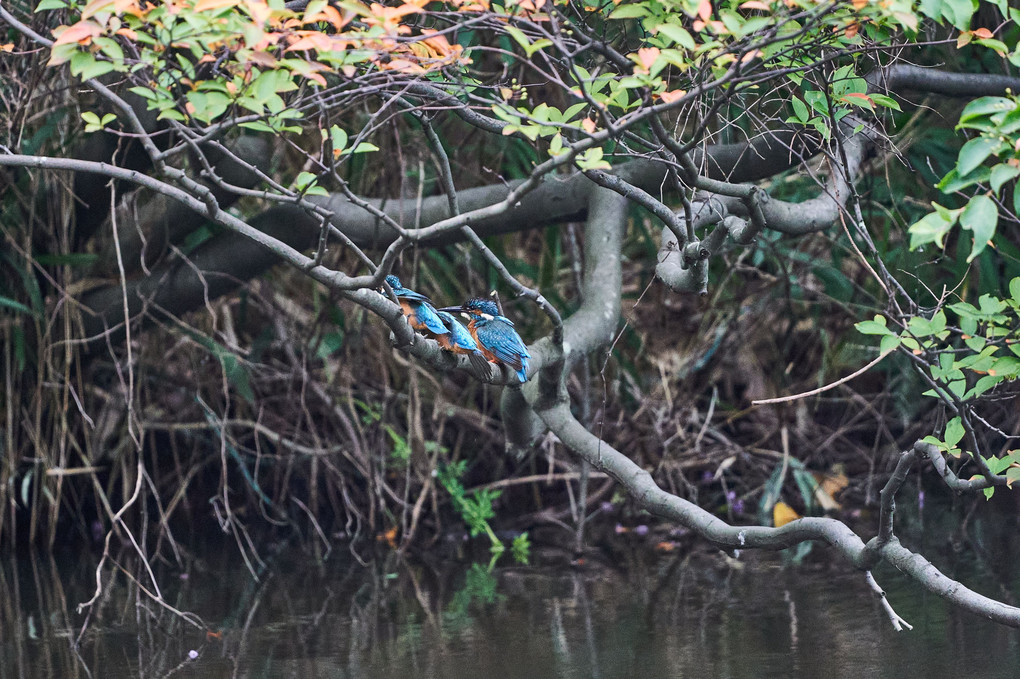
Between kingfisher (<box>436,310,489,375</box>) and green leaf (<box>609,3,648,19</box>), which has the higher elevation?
green leaf (<box>609,3,648,19</box>)

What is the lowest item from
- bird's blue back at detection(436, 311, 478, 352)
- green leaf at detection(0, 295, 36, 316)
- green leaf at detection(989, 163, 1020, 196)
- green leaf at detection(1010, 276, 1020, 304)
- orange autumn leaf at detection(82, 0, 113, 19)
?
green leaf at detection(1010, 276, 1020, 304)

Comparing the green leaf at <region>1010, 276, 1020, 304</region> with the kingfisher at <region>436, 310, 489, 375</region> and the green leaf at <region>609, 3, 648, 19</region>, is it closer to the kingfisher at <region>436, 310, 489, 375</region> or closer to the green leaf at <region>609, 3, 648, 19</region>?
the green leaf at <region>609, 3, 648, 19</region>

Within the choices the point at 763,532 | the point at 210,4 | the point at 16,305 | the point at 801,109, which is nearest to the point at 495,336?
the point at 763,532

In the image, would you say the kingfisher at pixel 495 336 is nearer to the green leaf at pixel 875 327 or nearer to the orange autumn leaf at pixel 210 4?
the green leaf at pixel 875 327

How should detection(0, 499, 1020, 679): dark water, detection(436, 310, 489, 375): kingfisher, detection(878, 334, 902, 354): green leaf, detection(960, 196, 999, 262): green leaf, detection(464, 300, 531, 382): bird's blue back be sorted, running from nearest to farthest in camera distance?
detection(960, 196, 999, 262): green leaf
detection(878, 334, 902, 354): green leaf
detection(436, 310, 489, 375): kingfisher
detection(464, 300, 531, 382): bird's blue back
detection(0, 499, 1020, 679): dark water

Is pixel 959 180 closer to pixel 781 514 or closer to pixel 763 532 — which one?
pixel 763 532

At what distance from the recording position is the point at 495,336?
265cm

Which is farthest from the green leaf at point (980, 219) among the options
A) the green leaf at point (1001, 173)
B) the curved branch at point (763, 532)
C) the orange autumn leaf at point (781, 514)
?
the orange autumn leaf at point (781, 514)

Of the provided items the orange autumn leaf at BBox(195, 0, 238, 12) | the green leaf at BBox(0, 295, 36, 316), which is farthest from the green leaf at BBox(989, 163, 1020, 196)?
the green leaf at BBox(0, 295, 36, 316)

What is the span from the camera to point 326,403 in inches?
190

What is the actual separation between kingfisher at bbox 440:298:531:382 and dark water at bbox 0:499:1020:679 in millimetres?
918

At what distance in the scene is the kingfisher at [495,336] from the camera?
2.60m

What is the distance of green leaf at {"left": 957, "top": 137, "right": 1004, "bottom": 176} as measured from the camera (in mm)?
1493

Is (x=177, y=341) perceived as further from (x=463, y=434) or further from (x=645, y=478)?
(x=645, y=478)
